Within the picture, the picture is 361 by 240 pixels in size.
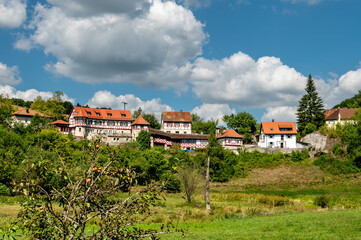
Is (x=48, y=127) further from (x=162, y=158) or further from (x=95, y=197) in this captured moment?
(x=95, y=197)

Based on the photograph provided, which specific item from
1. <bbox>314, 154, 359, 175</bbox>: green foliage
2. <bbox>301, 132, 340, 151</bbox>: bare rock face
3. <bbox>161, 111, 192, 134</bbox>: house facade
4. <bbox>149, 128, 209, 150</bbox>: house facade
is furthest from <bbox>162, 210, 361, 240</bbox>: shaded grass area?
<bbox>161, 111, 192, 134</bbox>: house facade

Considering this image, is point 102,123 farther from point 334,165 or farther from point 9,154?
point 334,165

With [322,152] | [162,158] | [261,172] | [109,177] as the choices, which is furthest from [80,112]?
[109,177]

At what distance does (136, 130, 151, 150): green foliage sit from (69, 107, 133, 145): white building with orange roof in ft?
26.8

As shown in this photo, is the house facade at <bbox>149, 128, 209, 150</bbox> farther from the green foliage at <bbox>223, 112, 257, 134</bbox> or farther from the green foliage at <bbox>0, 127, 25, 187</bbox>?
the green foliage at <bbox>0, 127, 25, 187</bbox>

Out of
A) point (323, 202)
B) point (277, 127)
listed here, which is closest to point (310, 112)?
point (277, 127)

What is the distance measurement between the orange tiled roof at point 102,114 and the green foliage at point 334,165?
47514 mm

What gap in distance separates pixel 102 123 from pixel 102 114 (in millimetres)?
2610

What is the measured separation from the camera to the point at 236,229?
19.0 metres

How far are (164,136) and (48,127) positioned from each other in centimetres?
2702

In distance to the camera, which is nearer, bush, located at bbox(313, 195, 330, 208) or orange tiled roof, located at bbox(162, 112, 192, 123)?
bush, located at bbox(313, 195, 330, 208)

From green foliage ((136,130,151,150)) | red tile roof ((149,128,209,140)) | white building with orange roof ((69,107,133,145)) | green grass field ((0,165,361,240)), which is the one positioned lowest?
green grass field ((0,165,361,240))

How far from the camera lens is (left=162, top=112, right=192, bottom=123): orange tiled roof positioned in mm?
84850

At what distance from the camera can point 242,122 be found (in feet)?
311
